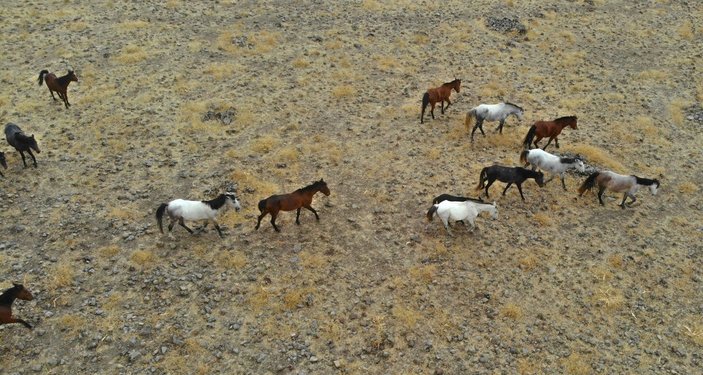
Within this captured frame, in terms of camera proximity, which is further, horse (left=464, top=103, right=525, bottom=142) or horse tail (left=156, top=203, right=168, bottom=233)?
horse (left=464, top=103, right=525, bottom=142)

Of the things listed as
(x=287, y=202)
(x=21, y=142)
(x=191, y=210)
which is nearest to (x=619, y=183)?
(x=287, y=202)

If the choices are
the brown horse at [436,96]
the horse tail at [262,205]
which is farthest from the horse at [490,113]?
the horse tail at [262,205]

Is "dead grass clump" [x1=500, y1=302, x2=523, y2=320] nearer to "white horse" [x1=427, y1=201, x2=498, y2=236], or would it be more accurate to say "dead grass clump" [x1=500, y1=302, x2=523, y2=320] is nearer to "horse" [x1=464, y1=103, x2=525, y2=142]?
"white horse" [x1=427, y1=201, x2=498, y2=236]

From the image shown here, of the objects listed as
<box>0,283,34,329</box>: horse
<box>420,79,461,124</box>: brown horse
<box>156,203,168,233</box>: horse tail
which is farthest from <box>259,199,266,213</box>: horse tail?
<box>420,79,461,124</box>: brown horse

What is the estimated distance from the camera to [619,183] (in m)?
13.6

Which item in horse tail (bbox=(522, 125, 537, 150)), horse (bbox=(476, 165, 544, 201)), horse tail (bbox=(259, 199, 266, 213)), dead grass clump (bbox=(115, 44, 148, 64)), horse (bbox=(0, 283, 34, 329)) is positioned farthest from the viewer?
dead grass clump (bbox=(115, 44, 148, 64))

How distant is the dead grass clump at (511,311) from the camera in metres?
10.5

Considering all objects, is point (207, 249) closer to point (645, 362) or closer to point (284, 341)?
point (284, 341)

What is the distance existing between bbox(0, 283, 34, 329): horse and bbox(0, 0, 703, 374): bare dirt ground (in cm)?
42

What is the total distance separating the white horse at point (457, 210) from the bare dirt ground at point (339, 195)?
555 millimetres

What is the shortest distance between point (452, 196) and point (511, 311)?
3.38 metres

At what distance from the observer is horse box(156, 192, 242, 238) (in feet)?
39.0

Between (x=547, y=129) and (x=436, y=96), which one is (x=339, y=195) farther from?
(x=547, y=129)

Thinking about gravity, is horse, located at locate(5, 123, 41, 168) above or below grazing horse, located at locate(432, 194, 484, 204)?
below
